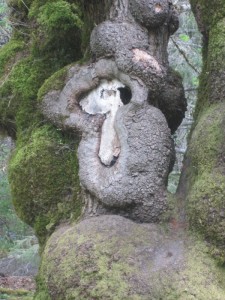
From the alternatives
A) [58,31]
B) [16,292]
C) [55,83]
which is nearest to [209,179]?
[55,83]

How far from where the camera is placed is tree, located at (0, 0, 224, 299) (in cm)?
258

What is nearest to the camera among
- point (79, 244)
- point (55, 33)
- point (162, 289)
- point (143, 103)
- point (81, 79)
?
point (162, 289)

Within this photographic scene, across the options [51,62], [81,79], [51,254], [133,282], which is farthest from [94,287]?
[51,62]

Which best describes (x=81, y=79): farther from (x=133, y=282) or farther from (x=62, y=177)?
(x=133, y=282)

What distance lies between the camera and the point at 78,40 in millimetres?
3959

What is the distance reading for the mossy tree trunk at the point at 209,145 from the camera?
259 cm

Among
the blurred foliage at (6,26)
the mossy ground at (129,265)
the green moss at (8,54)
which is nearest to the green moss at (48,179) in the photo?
the mossy ground at (129,265)

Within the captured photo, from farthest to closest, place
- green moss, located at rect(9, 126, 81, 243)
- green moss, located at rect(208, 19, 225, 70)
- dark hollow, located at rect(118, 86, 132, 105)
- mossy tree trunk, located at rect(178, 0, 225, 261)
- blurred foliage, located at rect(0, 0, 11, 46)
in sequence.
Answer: blurred foliage, located at rect(0, 0, 11, 46), green moss, located at rect(9, 126, 81, 243), dark hollow, located at rect(118, 86, 132, 105), green moss, located at rect(208, 19, 225, 70), mossy tree trunk, located at rect(178, 0, 225, 261)

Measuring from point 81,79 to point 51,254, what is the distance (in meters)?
1.15

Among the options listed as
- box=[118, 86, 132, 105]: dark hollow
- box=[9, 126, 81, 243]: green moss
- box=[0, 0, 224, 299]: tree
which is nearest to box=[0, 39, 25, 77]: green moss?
box=[0, 0, 224, 299]: tree

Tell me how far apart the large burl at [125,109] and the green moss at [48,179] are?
0.59 ft

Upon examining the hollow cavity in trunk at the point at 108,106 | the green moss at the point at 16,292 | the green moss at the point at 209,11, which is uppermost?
the green moss at the point at 209,11

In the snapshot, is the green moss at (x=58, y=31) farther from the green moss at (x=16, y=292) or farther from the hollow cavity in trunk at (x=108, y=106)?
the green moss at (x=16, y=292)

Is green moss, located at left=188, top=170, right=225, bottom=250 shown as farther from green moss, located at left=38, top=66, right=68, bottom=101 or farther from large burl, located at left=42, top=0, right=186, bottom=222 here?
green moss, located at left=38, top=66, right=68, bottom=101
